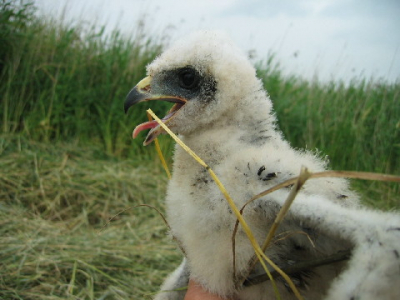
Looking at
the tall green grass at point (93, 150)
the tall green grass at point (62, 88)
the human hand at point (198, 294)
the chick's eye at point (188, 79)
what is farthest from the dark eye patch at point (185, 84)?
the tall green grass at point (62, 88)

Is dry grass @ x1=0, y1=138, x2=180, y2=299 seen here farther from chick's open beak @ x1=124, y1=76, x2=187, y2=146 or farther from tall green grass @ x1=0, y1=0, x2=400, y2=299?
chick's open beak @ x1=124, y1=76, x2=187, y2=146

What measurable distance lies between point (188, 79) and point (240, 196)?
64 centimetres

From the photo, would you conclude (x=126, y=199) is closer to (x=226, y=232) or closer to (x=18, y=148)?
(x=18, y=148)

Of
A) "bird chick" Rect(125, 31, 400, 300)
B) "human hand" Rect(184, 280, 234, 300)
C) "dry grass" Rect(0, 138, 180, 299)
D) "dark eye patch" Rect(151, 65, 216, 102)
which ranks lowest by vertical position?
"dry grass" Rect(0, 138, 180, 299)

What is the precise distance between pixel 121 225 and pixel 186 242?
72.8 inches

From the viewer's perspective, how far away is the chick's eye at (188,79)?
154 cm

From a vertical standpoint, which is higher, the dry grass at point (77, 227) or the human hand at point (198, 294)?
the human hand at point (198, 294)

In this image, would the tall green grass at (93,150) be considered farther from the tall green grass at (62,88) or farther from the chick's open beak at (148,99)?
the chick's open beak at (148,99)

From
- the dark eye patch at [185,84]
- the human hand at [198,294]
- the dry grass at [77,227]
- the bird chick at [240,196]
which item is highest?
the dark eye patch at [185,84]

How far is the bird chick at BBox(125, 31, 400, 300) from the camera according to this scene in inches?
35.5

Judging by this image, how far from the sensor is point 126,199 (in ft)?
10.7

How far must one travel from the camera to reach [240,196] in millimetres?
1138

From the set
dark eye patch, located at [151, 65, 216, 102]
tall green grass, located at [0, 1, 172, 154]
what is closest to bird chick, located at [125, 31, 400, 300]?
dark eye patch, located at [151, 65, 216, 102]

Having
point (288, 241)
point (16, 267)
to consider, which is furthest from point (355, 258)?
point (16, 267)
